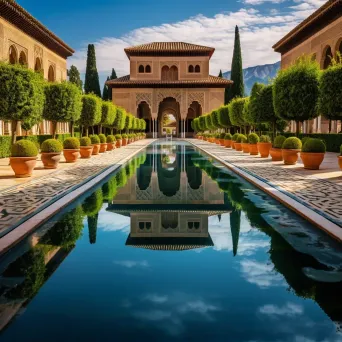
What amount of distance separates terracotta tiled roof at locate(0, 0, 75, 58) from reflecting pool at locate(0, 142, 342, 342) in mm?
20073

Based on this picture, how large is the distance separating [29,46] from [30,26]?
59.2 inches

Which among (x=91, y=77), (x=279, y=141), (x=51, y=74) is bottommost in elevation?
(x=279, y=141)

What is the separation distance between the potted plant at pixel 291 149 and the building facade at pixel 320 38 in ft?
44.6

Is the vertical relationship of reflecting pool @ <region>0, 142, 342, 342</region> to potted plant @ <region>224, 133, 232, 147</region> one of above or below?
below

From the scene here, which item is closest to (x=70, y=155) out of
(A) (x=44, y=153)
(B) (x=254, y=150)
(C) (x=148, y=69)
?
(A) (x=44, y=153)

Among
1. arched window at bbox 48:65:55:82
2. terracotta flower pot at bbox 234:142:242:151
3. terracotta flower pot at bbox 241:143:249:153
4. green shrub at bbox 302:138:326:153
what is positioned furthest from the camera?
arched window at bbox 48:65:55:82

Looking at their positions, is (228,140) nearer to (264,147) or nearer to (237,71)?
(264,147)

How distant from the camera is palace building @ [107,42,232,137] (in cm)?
5228

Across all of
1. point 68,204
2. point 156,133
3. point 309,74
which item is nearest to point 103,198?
point 68,204

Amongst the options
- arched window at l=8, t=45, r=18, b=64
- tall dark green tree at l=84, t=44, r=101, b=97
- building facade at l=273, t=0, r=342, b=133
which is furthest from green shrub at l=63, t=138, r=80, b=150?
tall dark green tree at l=84, t=44, r=101, b=97

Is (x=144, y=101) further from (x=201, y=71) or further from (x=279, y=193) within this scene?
(x=279, y=193)

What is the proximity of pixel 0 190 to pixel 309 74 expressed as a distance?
11.5 meters

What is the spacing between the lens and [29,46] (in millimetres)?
28422

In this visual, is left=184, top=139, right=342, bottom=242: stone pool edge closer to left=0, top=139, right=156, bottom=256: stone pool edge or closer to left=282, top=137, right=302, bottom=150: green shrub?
left=0, top=139, right=156, bottom=256: stone pool edge
